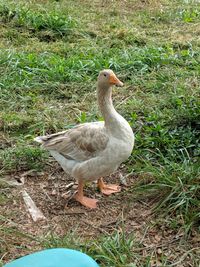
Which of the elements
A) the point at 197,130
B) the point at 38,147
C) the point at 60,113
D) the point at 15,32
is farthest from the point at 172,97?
the point at 15,32

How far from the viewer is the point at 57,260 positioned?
2355 millimetres

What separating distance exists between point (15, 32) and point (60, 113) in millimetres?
2231

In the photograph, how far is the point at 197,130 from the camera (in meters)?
4.30

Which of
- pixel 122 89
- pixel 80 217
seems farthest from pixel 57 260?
pixel 122 89

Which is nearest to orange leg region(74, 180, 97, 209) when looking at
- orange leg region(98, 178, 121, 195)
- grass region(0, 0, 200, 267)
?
A: orange leg region(98, 178, 121, 195)

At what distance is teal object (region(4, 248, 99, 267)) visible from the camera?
2340mm

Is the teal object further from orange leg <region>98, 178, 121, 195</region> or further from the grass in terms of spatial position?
orange leg <region>98, 178, 121, 195</region>

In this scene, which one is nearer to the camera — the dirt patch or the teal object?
the teal object

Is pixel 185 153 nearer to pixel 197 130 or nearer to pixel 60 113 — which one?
pixel 197 130

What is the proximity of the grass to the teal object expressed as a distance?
0.70 meters

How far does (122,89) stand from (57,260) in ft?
10.4

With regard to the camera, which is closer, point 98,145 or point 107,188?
point 98,145

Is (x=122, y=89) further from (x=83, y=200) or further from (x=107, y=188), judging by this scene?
(x=83, y=200)

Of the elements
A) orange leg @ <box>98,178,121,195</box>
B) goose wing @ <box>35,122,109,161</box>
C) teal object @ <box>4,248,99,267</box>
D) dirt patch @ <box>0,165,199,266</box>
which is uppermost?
teal object @ <box>4,248,99,267</box>
